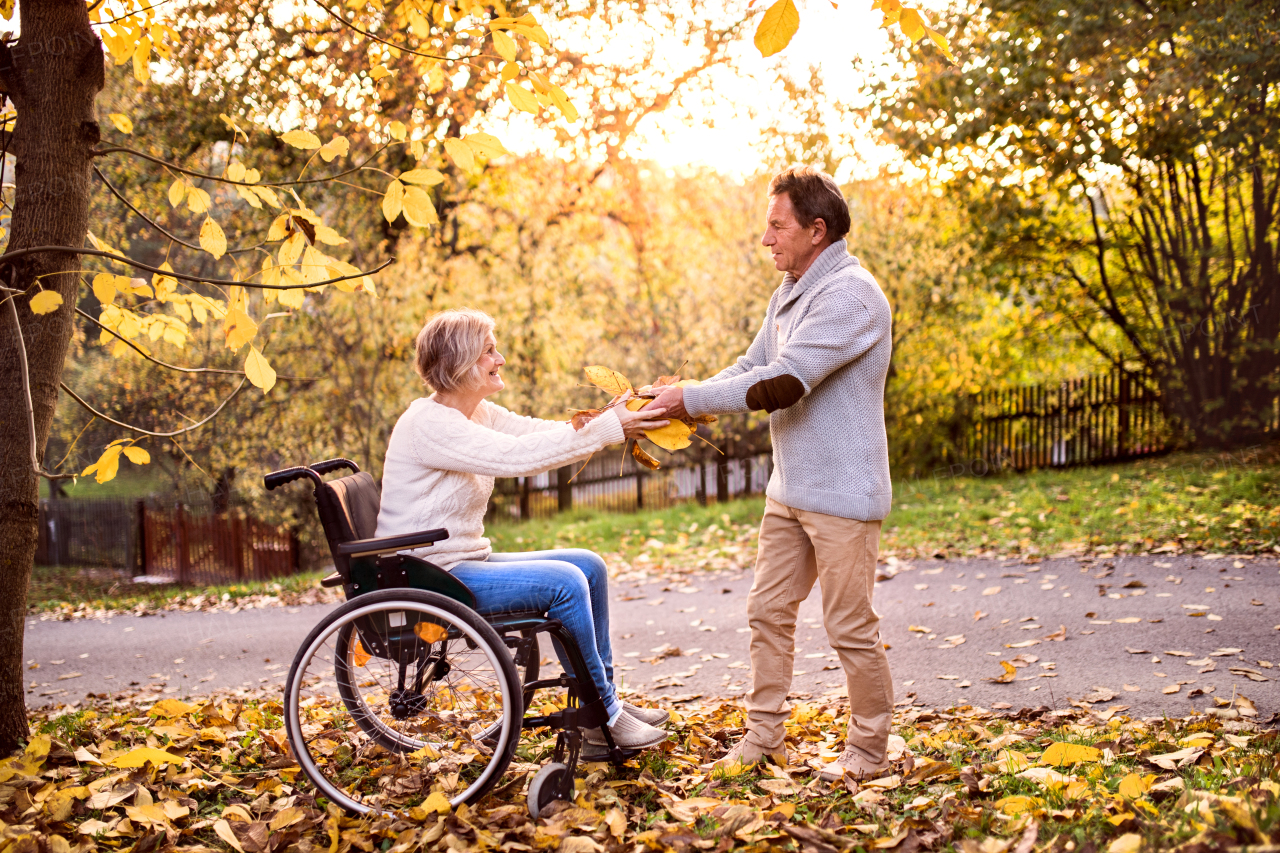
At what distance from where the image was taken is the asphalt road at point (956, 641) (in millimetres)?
3889

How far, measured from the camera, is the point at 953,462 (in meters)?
12.4

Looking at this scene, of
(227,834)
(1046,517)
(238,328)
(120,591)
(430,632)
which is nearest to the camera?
(227,834)

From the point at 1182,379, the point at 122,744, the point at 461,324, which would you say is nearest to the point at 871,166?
the point at 1182,379

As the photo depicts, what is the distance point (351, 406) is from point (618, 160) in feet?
16.8

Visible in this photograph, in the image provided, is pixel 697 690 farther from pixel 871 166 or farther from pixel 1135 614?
pixel 871 166

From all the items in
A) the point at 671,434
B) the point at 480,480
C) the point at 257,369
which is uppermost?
the point at 257,369

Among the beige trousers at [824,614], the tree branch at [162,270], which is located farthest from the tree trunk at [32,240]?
the beige trousers at [824,614]

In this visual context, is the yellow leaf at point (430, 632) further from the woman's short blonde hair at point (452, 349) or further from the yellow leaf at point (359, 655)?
the woman's short blonde hair at point (452, 349)

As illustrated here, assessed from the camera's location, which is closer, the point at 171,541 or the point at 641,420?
the point at 641,420

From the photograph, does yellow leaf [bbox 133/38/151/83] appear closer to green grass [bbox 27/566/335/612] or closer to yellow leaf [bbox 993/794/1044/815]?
yellow leaf [bbox 993/794/1044/815]

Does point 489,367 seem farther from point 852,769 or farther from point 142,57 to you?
point 142,57

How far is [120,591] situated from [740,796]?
39.6ft

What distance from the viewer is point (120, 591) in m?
12.3

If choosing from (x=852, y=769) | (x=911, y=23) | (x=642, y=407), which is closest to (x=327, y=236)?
(x=642, y=407)
